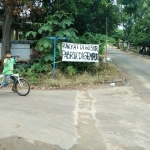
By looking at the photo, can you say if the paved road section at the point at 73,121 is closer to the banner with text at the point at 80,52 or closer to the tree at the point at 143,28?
the banner with text at the point at 80,52

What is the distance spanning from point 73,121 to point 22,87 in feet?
12.0

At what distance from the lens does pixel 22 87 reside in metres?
9.41

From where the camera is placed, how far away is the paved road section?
16.0 feet

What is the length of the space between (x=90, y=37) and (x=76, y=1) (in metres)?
1.91

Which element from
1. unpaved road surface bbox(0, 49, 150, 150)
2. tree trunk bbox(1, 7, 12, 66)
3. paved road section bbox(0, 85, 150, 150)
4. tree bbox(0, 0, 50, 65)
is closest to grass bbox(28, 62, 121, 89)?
unpaved road surface bbox(0, 49, 150, 150)

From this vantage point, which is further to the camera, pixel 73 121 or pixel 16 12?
pixel 16 12

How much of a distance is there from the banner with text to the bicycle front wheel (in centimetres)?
358

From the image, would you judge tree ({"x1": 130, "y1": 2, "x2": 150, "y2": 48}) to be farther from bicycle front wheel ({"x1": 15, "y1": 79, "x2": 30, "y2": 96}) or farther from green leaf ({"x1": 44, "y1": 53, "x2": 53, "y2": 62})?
bicycle front wheel ({"x1": 15, "y1": 79, "x2": 30, "y2": 96})

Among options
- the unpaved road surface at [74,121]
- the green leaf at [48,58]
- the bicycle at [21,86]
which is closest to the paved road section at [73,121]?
the unpaved road surface at [74,121]

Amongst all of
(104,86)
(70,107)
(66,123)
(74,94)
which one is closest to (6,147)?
(66,123)

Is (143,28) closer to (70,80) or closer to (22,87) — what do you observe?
(70,80)

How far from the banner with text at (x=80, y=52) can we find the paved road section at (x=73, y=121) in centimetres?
331

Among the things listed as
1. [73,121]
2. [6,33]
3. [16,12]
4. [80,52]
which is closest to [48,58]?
[80,52]

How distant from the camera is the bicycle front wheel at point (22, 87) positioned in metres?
9.39
